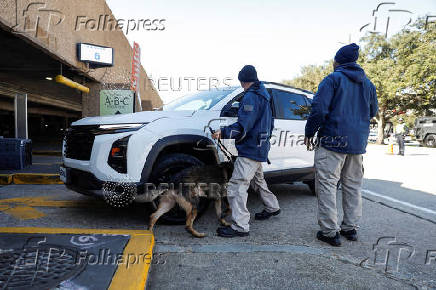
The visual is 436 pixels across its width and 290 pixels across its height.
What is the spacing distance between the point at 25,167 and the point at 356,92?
23.6 ft

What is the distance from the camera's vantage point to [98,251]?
2.47 m

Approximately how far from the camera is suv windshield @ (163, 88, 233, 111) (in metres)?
4.02

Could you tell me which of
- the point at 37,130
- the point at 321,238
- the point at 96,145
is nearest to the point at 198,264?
the point at 321,238

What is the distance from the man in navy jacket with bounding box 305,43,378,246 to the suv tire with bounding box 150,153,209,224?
4.37 ft

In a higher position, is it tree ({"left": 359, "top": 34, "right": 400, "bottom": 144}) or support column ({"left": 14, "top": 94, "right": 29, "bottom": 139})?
tree ({"left": 359, "top": 34, "right": 400, "bottom": 144})

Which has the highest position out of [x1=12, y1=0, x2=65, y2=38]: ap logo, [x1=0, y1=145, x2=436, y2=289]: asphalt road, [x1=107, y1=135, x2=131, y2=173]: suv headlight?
[x1=12, y1=0, x2=65, y2=38]: ap logo

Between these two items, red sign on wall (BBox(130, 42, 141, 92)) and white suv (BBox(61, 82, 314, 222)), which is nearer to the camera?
white suv (BBox(61, 82, 314, 222))

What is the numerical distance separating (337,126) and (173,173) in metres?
1.83

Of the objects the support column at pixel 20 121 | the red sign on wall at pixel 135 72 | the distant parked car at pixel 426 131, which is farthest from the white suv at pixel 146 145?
the distant parked car at pixel 426 131

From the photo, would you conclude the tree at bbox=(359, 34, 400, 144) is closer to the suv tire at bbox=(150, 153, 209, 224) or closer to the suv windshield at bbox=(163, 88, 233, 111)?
the suv windshield at bbox=(163, 88, 233, 111)

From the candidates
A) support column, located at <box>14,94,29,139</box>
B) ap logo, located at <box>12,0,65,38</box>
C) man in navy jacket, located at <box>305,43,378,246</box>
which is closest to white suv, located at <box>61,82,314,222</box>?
man in navy jacket, located at <box>305,43,378,246</box>

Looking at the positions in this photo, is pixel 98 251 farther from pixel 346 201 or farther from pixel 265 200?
pixel 346 201

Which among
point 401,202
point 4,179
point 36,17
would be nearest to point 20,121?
point 36,17

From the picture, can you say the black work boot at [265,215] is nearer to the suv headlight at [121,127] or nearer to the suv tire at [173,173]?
the suv tire at [173,173]
